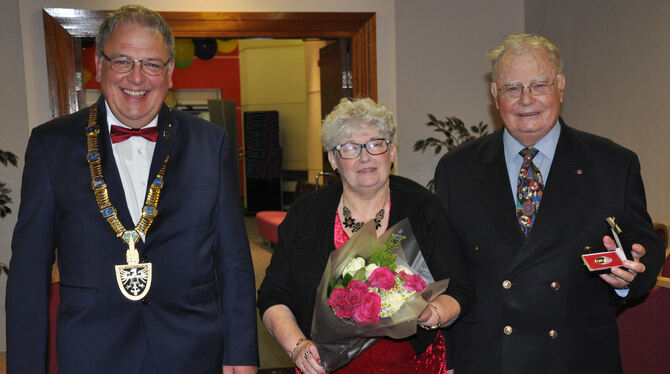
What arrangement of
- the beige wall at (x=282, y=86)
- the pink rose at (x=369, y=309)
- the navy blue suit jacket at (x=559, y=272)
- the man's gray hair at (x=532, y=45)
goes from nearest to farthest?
the pink rose at (x=369, y=309) → the navy blue suit jacket at (x=559, y=272) → the man's gray hair at (x=532, y=45) → the beige wall at (x=282, y=86)

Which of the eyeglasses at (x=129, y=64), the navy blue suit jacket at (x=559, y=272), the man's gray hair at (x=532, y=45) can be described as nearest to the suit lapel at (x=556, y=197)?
the navy blue suit jacket at (x=559, y=272)

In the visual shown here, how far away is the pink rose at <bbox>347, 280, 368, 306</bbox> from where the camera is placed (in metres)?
1.69

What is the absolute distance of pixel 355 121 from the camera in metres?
2.15

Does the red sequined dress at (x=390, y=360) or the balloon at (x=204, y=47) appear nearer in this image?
the red sequined dress at (x=390, y=360)

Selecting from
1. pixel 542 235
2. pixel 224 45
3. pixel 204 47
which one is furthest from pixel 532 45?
pixel 224 45

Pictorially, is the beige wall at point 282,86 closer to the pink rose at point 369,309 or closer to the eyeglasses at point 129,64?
the eyeglasses at point 129,64

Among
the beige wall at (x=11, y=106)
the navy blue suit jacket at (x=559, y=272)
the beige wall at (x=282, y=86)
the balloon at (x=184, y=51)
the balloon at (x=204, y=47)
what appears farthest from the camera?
the beige wall at (x=282, y=86)

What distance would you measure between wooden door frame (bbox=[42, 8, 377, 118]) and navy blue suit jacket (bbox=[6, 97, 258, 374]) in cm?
348

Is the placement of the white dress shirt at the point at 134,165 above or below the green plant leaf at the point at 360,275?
above

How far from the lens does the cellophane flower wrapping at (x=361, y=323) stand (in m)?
1.72

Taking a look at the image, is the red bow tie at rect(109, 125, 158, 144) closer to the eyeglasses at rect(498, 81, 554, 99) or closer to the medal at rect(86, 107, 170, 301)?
the medal at rect(86, 107, 170, 301)

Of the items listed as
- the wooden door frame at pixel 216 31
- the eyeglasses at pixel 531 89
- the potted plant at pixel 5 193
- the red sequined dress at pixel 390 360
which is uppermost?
the wooden door frame at pixel 216 31

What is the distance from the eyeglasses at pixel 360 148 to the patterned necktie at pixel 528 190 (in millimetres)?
502

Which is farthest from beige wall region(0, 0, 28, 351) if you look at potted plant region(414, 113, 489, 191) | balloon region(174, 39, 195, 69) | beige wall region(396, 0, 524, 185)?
balloon region(174, 39, 195, 69)
